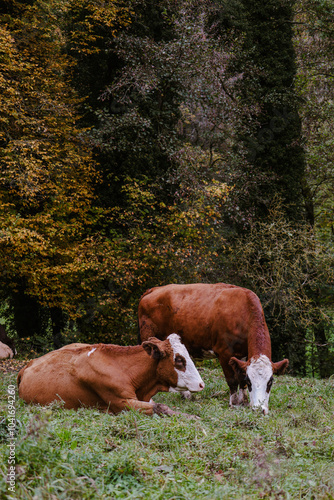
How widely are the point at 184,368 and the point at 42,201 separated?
31.0 feet

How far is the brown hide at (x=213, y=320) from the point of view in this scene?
7.40m

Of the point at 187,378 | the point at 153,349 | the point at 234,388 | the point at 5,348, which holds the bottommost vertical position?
the point at 5,348

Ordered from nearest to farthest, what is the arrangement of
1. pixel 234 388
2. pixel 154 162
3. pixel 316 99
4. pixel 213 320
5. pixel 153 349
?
pixel 153 349
pixel 234 388
pixel 213 320
pixel 154 162
pixel 316 99

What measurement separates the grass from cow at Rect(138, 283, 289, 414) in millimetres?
942

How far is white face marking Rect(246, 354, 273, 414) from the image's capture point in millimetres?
6688

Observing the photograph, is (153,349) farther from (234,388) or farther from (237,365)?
(234,388)

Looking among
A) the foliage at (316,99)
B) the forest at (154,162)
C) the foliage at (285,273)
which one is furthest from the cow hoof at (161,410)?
the foliage at (316,99)

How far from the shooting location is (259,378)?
6.74 metres

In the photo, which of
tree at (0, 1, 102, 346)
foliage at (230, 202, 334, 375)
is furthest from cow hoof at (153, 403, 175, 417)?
foliage at (230, 202, 334, 375)

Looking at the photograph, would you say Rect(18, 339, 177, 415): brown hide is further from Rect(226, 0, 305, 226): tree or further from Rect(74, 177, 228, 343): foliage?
Rect(226, 0, 305, 226): tree

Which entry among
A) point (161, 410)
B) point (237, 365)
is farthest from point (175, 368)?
point (237, 365)

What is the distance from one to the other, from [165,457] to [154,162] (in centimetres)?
1291

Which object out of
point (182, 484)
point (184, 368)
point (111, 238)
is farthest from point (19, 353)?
point (182, 484)

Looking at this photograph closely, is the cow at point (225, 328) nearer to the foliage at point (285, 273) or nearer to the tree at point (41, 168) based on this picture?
the tree at point (41, 168)
